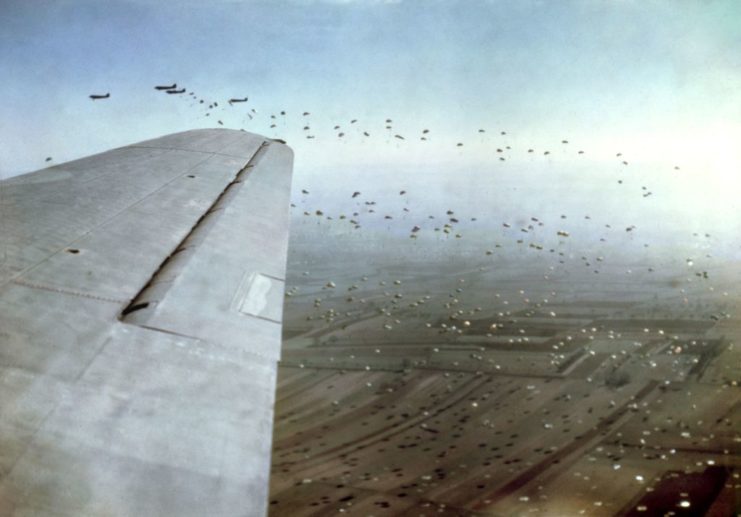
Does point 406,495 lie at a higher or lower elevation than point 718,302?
lower

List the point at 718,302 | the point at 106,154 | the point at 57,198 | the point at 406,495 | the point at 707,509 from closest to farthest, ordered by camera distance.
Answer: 1. the point at 57,198
2. the point at 106,154
3. the point at 707,509
4. the point at 406,495
5. the point at 718,302

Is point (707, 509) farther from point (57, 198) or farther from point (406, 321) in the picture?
point (406, 321)

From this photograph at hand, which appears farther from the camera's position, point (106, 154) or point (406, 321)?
point (406, 321)

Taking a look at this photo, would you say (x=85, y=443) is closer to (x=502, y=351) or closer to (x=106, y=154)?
(x=106, y=154)

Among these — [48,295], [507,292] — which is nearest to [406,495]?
[48,295]

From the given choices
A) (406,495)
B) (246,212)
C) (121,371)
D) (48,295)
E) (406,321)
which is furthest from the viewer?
(406,321)

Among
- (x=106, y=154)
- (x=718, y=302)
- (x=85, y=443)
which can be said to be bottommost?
(x=718, y=302)
